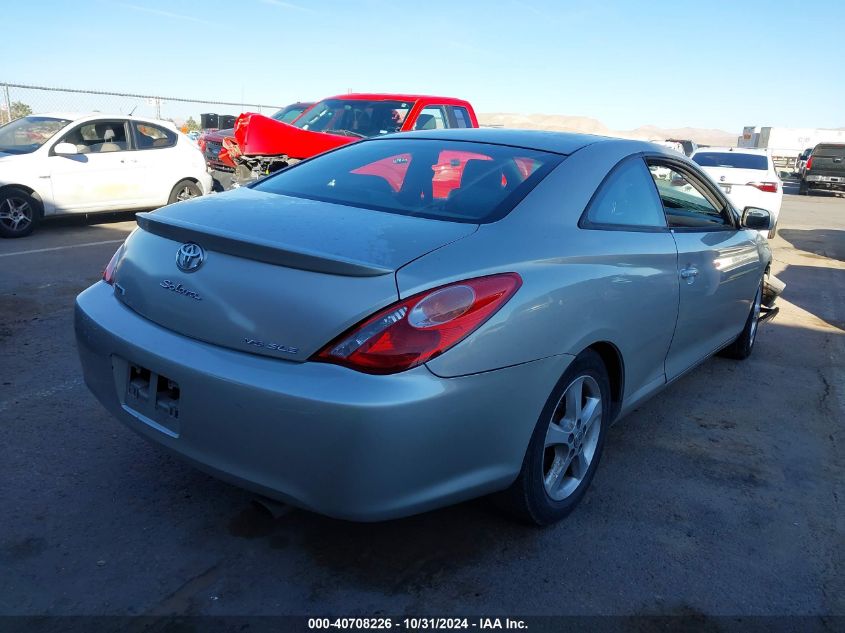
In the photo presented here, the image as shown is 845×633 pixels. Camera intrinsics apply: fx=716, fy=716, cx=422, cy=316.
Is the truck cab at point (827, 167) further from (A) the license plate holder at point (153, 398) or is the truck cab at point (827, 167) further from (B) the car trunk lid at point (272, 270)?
(A) the license plate holder at point (153, 398)

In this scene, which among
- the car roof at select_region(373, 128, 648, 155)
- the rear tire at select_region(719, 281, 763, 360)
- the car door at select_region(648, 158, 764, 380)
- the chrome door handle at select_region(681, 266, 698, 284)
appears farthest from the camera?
the rear tire at select_region(719, 281, 763, 360)

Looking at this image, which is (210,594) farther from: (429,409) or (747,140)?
(747,140)

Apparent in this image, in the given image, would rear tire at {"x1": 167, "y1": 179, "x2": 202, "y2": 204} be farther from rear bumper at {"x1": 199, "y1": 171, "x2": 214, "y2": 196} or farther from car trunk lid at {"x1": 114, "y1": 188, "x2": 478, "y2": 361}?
car trunk lid at {"x1": 114, "y1": 188, "x2": 478, "y2": 361}

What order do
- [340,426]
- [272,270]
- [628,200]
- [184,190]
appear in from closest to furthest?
[340,426]
[272,270]
[628,200]
[184,190]

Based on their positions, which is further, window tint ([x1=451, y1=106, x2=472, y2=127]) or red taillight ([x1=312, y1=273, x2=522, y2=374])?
window tint ([x1=451, y1=106, x2=472, y2=127])

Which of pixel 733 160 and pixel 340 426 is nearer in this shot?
pixel 340 426

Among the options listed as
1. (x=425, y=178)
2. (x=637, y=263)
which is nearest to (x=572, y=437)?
→ (x=637, y=263)

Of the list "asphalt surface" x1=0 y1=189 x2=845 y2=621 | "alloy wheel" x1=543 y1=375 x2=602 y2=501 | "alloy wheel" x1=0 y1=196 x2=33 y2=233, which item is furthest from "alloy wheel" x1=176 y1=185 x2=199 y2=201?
"alloy wheel" x1=543 y1=375 x2=602 y2=501

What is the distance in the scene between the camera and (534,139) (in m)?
3.31

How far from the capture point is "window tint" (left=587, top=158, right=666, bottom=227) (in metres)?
2.99

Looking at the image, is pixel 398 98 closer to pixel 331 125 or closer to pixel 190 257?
pixel 331 125

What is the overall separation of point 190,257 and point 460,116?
7.89 m

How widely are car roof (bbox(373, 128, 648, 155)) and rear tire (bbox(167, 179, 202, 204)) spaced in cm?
740

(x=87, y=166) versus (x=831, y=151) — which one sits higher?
(x=87, y=166)
